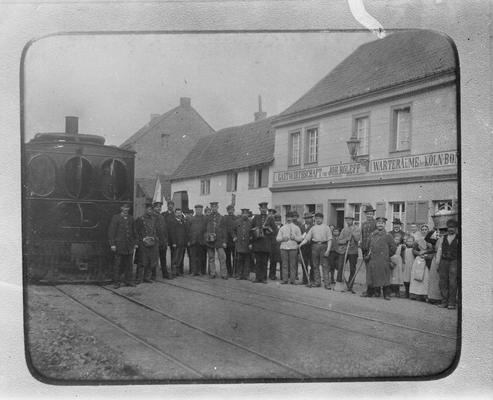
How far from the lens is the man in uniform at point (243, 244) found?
13.6 feet

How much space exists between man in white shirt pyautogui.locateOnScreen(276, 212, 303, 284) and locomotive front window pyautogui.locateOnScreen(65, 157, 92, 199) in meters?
1.58

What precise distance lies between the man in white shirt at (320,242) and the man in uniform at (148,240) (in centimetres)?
123

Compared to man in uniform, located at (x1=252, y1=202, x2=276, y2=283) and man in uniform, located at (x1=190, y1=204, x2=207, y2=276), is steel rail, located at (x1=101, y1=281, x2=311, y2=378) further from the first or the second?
man in uniform, located at (x1=252, y1=202, x2=276, y2=283)

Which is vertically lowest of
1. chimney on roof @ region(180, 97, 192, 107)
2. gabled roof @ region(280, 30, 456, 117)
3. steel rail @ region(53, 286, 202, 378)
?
steel rail @ region(53, 286, 202, 378)

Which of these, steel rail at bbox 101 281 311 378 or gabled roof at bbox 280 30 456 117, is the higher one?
gabled roof at bbox 280 30 456 117

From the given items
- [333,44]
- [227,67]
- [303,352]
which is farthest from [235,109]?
[303,352]

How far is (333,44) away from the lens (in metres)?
3.55

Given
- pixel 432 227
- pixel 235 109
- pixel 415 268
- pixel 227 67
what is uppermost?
pixel 227 67

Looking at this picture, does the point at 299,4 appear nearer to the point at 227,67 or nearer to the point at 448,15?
A: the point at 227,67

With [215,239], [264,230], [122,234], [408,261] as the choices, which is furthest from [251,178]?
[408,261]

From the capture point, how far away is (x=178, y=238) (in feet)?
14.1

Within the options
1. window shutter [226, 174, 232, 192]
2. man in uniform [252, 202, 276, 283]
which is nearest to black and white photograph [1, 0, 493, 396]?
window shutter [226, 174, 232, 192]

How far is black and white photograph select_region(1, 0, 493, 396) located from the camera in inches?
136

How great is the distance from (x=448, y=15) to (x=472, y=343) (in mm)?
2334
